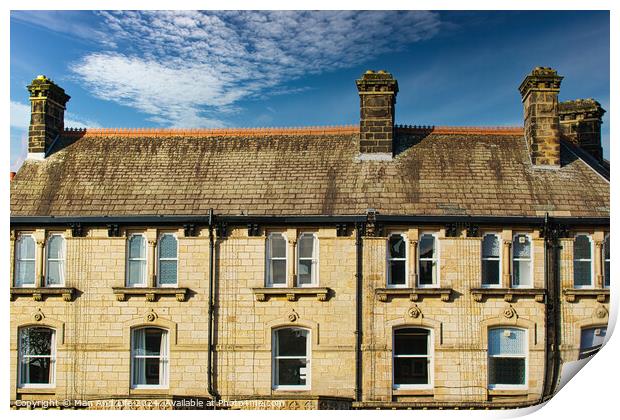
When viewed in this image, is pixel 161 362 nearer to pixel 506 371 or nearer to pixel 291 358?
pixel 291 358

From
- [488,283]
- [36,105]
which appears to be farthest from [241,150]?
[488,283]

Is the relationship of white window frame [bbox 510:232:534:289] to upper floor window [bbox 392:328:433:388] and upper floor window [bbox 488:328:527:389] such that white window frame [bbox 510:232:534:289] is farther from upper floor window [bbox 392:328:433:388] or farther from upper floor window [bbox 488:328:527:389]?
upper floor window [bbox 392:328:433:388]

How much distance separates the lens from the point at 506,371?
42.0 feet

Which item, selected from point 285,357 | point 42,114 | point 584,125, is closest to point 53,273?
point 42,114

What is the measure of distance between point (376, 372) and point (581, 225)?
205 inches

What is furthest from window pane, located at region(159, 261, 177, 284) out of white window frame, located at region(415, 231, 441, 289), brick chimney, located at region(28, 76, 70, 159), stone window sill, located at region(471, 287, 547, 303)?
stone window sill, located at region(471, 287, 547, 303)

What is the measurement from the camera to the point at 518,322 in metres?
12.8

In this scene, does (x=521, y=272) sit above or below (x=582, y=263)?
below

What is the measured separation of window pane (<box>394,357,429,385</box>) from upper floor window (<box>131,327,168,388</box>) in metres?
4.76

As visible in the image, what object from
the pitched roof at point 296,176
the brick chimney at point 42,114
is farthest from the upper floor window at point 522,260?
the brick chimney at point 42,114

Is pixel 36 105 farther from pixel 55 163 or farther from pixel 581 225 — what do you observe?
pixel 581 225

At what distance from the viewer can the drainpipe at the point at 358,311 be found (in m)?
12.5

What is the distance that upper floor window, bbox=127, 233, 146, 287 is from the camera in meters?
13.0

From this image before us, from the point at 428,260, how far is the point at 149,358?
612 centimetres
